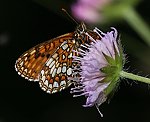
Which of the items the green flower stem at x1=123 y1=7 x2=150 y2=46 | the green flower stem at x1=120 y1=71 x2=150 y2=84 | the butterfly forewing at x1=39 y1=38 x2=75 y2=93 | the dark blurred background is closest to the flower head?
the green flower stem at x1=120 y1=71 x2=150 y2=84

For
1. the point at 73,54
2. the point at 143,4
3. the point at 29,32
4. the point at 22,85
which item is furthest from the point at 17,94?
the point at 73,54

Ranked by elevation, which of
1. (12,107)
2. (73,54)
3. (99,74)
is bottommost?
(99,74)

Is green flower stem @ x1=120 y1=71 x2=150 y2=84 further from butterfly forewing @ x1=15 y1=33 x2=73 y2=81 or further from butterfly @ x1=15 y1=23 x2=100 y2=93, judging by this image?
butterfly forewing @ x1=15 y1=33 x2=73 y2=81

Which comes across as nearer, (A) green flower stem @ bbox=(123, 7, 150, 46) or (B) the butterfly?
(B) the butterfly

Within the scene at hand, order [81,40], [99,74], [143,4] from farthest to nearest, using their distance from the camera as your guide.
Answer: [143,4]
[81,40]
[99,74]

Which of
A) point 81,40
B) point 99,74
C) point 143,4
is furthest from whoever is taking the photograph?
point 143,4

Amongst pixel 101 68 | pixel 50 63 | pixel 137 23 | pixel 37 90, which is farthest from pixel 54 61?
pixel 37 90

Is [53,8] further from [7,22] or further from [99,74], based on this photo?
[99,74]
